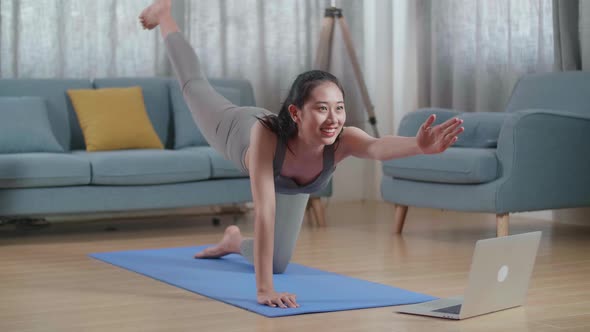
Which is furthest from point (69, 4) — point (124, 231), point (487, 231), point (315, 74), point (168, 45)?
point (315, 74)

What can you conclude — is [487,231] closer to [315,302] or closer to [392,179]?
[392,179]

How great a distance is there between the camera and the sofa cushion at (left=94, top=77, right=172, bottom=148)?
18.2ft

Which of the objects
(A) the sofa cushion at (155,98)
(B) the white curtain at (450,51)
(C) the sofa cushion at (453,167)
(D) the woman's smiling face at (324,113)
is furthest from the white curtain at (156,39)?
(D) the woman's smiling face at (324,113)

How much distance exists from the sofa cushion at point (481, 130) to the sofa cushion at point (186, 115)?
1.45 metres

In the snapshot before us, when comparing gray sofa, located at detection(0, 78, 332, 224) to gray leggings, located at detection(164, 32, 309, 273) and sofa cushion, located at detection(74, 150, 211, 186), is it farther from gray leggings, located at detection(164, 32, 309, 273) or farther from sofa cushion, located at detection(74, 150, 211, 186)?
gray leggings, located at detection(164, 32, 309, 273)

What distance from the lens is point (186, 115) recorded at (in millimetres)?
5551

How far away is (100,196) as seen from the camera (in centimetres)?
477

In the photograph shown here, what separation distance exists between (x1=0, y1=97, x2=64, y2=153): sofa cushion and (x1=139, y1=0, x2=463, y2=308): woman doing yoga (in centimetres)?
172

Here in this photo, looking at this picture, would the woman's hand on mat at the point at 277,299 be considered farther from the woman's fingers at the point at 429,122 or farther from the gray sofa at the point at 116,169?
the gray sofa at the point at 116,169

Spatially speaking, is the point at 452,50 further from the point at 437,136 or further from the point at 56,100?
the point at 437,136

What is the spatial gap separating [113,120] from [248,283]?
2090 millimetres

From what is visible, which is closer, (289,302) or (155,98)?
(289,302)

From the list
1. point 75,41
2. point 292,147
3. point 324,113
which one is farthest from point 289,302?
point 75,41

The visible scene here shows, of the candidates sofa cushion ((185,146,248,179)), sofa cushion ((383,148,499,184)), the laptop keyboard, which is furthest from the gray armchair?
the laptop keyboard
